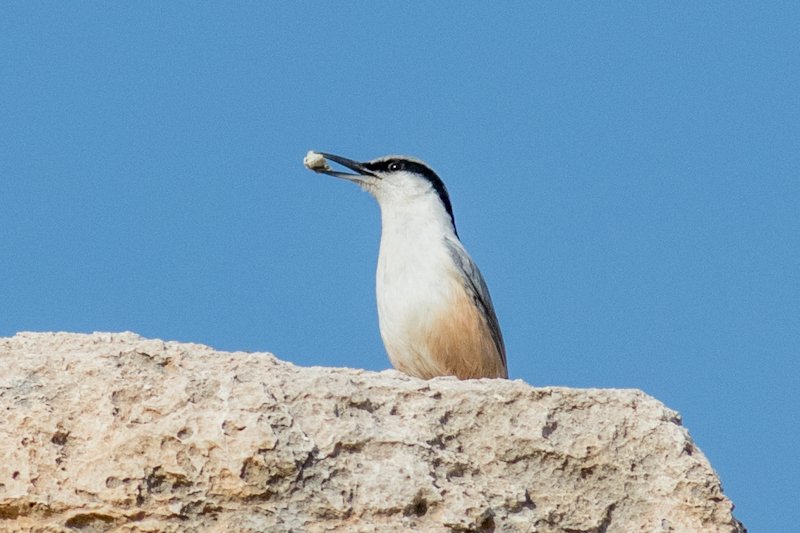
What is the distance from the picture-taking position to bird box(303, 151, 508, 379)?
26.8 feet

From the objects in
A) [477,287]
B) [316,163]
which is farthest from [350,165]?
[477,287]

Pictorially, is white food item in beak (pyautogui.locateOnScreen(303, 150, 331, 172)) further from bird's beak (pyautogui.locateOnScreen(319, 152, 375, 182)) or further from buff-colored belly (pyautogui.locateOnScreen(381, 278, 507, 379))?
buff-colored belly (pyautogui.locateOnScreen(381, 278, 507, 379))

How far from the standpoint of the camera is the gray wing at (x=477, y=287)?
8516mm

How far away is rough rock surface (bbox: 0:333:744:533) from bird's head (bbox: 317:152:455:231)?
449 cm

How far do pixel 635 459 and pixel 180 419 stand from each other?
5.01ft

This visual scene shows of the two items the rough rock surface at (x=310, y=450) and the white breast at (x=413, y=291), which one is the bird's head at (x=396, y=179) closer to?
the white breast at (x=413, y=291)

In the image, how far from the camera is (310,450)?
4.07 meters

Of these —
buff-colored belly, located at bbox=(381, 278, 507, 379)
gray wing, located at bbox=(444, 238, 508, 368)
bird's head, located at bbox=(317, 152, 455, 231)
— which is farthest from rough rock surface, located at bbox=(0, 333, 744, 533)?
bird's head, located at bbox=(317, 152, 455, 231)

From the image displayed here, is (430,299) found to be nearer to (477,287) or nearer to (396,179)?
(477,287)

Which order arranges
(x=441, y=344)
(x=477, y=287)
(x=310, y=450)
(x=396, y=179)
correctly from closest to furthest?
1. (x=310, y=450)
2. (x=441, y=344)
3. (x=477, y=287)
4. (x=396, y=179)

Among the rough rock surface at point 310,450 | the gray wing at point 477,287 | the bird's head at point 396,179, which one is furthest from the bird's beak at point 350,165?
the rough rock surface at point 310,450

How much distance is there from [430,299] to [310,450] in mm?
4200

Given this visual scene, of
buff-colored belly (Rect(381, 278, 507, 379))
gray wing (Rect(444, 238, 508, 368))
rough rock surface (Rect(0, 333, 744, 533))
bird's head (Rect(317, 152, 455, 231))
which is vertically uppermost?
bird's head (Rect(317, 152, 455, 231))

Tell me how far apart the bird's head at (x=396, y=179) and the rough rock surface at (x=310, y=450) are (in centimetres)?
449
